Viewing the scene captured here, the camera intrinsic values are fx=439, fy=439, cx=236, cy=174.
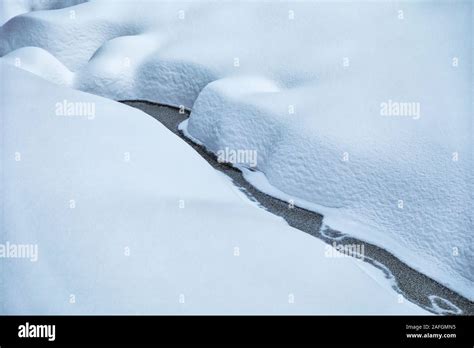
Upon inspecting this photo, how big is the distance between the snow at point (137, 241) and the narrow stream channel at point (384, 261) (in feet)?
4.06

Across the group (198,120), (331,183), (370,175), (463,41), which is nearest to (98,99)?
(198,120)

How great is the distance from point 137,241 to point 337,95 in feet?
15.7

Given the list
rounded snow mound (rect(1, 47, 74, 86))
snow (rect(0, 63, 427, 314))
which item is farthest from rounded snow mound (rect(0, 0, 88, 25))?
snow (rect(0, 63, 427, 314))

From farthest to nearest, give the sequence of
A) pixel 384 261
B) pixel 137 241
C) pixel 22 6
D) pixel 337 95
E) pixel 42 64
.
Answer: pixel 22 6 < pixel 42 64 < pixel 337 95 < pixel 384 261 < pixel 137 241

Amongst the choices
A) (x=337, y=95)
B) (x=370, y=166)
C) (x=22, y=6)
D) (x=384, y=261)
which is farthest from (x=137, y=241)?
(x=22, y=6)

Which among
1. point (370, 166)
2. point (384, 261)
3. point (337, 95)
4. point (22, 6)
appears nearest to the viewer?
point (384, 261)

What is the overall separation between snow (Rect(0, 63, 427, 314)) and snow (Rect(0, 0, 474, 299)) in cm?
195

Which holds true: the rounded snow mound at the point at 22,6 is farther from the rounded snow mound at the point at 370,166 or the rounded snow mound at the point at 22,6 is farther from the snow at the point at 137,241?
the snow at the point at 137,241

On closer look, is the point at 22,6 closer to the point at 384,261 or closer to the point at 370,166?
the point at 370,166

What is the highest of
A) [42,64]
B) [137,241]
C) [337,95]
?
[42,64]

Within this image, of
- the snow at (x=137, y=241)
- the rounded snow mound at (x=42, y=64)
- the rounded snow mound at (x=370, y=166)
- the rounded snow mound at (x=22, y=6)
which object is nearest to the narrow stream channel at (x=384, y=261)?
the rounded snow mound at (x=370, y=166)

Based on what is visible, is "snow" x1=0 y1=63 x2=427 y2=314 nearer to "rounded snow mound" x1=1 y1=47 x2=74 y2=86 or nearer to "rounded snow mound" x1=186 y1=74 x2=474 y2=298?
"rounded snow mound" x1=186 y1=74 x2=474 y2=298

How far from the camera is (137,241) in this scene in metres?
3.28
